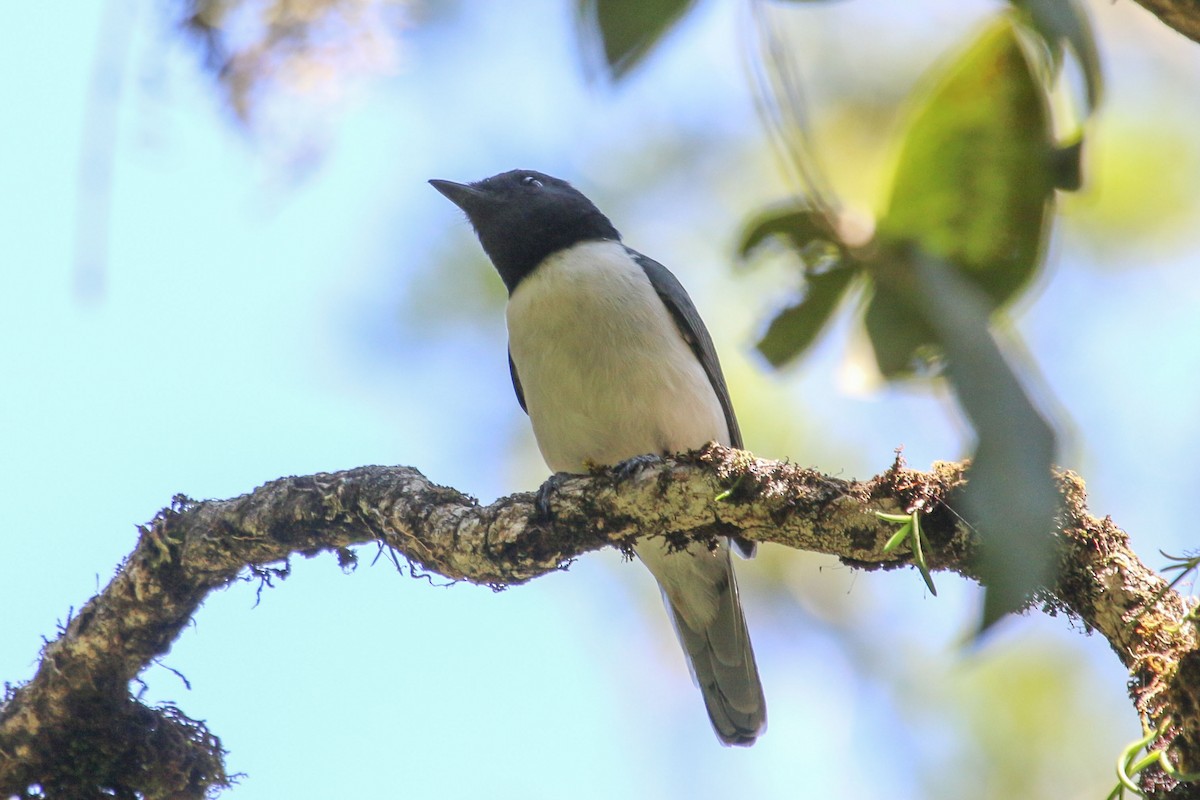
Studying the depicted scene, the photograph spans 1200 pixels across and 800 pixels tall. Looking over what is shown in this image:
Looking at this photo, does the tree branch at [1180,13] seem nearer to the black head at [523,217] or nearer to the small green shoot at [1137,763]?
the small green shoot at [1137,763]

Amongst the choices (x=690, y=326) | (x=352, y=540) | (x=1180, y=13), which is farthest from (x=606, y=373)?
(x=1180, y=13)

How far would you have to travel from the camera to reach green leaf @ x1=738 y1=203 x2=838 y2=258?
220cm

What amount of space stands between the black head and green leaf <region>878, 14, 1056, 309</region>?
3.18m

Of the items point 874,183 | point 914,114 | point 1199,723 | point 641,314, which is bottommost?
point 1199,723

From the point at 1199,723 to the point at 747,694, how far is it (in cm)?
286

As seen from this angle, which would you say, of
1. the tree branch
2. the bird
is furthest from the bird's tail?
the tree branch

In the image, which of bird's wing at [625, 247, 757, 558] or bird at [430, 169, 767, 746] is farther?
bird's wing at [625, 247, 757, 558]

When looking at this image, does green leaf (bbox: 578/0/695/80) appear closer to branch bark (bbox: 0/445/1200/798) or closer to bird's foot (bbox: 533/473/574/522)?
branch bark (bbox: 0/445/1200/798)

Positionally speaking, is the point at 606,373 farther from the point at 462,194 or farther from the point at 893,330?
the point at 893,330

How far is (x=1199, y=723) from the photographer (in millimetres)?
2088

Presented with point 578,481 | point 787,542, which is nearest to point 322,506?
point 578,481

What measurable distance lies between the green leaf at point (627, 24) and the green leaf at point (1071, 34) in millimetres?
500

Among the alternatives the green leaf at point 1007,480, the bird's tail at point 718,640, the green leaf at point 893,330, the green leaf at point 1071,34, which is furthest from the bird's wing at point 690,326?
the green leaf at point 1007,480

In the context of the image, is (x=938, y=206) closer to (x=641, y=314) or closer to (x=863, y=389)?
(x=863, y=389)
